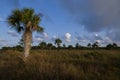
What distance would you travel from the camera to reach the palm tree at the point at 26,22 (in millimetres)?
22438

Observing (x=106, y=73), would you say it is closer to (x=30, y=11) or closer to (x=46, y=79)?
(x=46, y=79)

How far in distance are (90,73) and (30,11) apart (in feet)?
43.1

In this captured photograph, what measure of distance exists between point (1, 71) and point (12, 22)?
37.4ft

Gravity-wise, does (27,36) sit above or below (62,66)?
above

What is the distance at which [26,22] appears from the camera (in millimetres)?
22672

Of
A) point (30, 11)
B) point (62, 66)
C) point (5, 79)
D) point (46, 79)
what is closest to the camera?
point (46, 79)

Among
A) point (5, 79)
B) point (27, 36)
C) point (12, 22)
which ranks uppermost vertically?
point (12, 22)

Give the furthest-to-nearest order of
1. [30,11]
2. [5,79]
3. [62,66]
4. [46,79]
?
[30,11]
[62,66]
[5,79]
[46,79]

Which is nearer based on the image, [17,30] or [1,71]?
[1,71]

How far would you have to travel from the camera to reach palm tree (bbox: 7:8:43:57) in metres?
22.4

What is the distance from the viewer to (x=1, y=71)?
12250mm

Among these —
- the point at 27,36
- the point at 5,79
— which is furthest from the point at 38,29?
the point at 5,79

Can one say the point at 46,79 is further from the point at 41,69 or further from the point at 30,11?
the point at 30,11

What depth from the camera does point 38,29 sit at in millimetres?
23250
